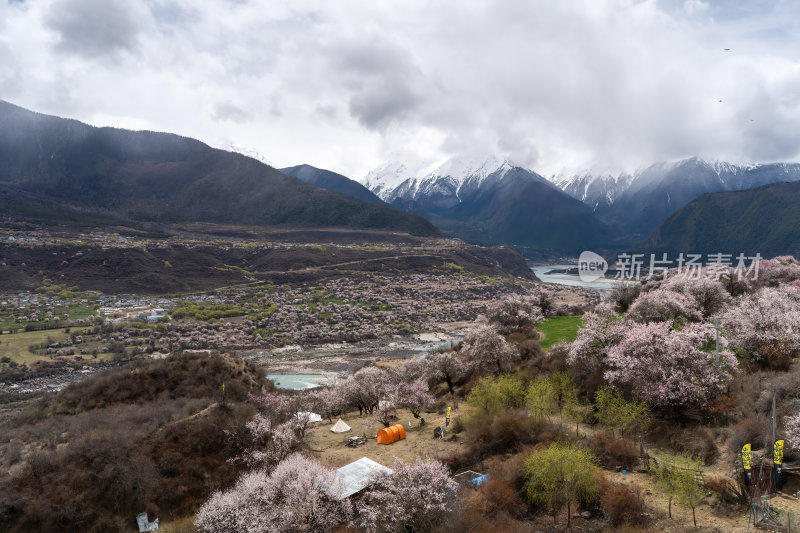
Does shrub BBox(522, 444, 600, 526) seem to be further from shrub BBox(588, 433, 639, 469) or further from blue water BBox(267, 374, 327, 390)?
blue water BBox(267, 374, 327, 390)

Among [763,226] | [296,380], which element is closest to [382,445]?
[296,380]

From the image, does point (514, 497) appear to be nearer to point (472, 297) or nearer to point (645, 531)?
point (645, 531)

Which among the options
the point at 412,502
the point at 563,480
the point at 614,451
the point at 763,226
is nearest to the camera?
the point at 412,502

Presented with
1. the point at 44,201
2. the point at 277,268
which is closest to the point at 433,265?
the point at 277,268

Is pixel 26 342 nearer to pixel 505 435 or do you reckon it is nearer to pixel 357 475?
pixel 357 475

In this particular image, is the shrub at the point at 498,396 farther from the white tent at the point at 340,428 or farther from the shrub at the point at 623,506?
the white tent at the point at 340,428

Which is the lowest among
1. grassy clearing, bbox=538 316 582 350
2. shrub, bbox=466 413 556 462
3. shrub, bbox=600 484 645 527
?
shrub, bbox=466 413 556 462

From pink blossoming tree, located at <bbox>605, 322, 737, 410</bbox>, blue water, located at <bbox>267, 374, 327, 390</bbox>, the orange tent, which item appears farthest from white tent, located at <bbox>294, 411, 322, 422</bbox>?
pink blossoming tree, located at <bbox>605, 322, 737, 410</bbox>
